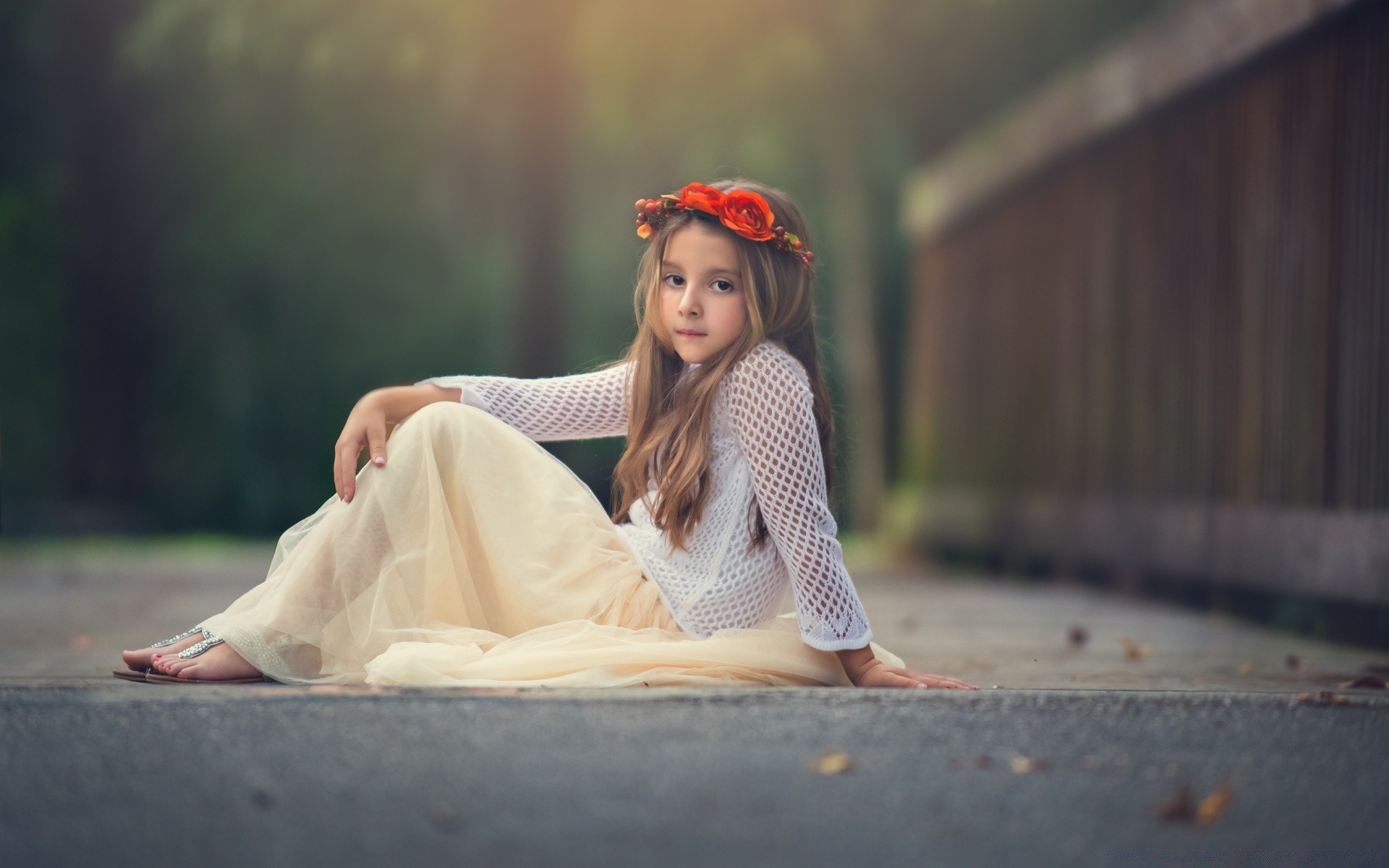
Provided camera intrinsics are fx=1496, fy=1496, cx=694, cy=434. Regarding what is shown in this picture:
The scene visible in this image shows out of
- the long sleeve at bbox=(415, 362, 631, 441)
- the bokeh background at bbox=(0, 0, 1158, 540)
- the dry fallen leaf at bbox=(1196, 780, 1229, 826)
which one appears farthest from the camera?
the bokeh background at bbox=(0, 0, 1158, 540)

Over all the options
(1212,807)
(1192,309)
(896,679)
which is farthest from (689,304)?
(1192,309)

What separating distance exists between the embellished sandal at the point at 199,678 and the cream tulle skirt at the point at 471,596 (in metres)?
0.03

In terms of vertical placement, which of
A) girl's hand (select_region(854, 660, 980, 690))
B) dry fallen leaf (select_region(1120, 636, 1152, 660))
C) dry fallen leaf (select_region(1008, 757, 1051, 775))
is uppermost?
dry fallen leaf (select_region(1008, 757, 1051, 775))

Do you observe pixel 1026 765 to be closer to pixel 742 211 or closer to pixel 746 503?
pixel 746 503

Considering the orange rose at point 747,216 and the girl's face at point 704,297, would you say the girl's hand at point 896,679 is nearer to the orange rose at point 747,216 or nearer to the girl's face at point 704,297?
the girl's face at point 704,297

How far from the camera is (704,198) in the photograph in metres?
3.12

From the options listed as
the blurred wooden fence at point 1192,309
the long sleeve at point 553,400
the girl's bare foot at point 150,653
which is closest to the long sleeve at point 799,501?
the long sleeve at point 553,400

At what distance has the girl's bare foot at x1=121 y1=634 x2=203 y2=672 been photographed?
2883 mm

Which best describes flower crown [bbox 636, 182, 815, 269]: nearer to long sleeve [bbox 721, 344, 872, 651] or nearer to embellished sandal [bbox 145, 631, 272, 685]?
long sleeve [bbox 721, 344, 872, 651]

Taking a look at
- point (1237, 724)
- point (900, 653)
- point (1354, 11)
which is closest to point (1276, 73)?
point (1354, 11)

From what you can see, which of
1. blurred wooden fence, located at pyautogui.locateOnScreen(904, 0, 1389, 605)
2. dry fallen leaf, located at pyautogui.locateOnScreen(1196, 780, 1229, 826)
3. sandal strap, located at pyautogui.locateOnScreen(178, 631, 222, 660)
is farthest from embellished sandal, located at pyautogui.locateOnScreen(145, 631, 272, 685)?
blurred wooden fence, located at pyautogui.locateOnScreen(904, 0, 1389, 605)

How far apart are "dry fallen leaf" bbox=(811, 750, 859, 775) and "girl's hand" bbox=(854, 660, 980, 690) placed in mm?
766

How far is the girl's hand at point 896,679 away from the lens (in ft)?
9.29

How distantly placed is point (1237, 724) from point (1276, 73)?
3.41 m
